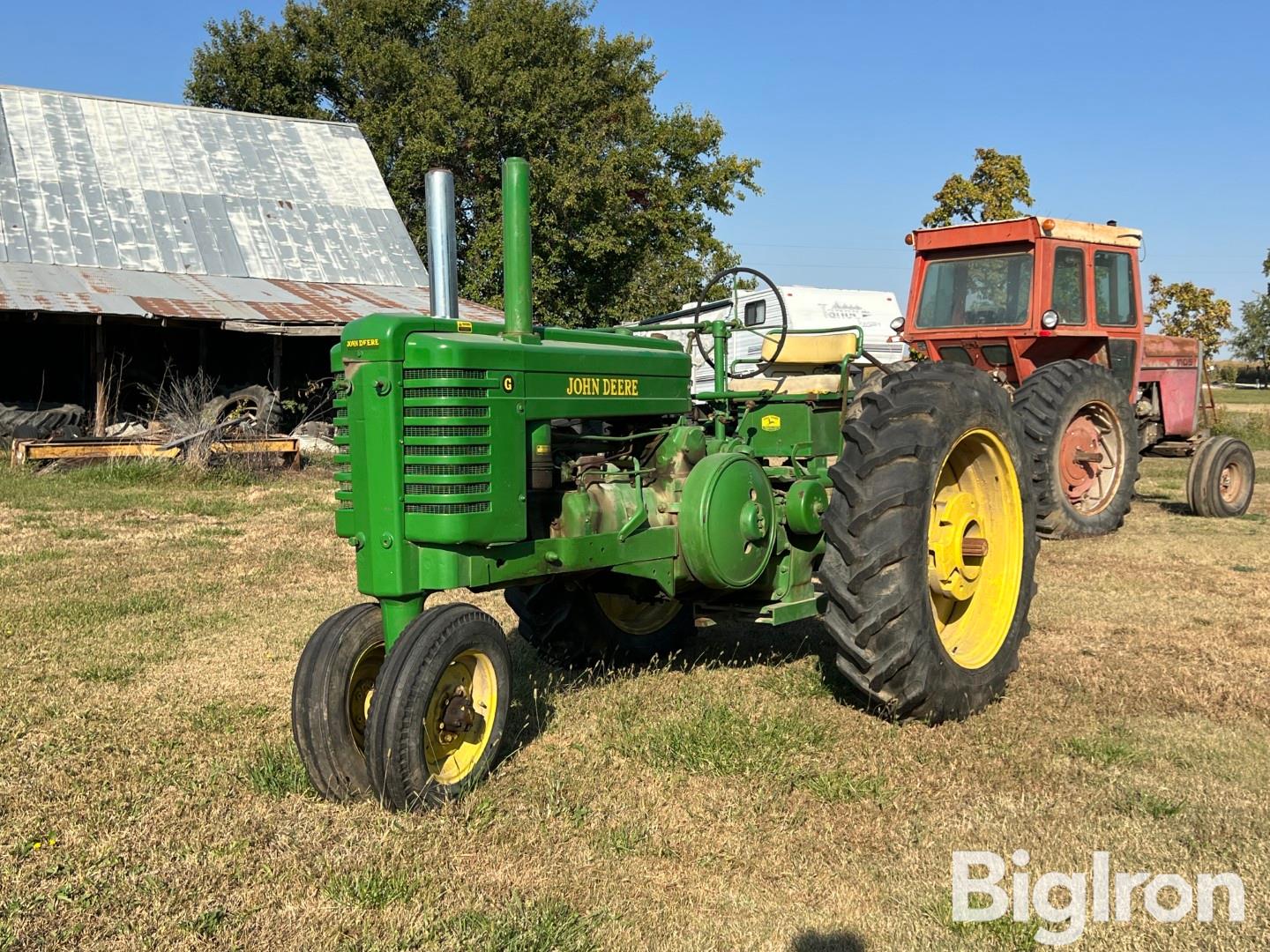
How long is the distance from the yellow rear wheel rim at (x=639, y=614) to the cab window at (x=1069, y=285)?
561 centimetres

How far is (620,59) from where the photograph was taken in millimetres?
30844

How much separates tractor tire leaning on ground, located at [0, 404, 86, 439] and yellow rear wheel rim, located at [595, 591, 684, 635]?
12326mm

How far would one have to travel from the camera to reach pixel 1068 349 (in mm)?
9914

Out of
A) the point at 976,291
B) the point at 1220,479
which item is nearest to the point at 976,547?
the point at 976,291

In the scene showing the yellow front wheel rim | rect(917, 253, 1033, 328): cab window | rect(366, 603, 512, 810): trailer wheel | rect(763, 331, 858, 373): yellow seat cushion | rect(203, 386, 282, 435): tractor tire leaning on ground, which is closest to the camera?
rect(366, 603, 512, 810): trailer wheel

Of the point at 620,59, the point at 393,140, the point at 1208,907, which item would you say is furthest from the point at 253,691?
the point at 620,59

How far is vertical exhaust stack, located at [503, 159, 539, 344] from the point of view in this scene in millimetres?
4027

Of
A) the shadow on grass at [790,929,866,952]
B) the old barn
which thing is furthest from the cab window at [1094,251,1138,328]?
the old barn

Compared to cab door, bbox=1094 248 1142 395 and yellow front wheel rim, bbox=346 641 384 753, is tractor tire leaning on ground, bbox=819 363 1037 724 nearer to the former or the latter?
yellow front wheel rim, bbox=346 641 384 753

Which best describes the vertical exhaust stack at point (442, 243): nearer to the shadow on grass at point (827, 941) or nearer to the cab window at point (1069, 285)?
the shadow on grass at point (827, 941)

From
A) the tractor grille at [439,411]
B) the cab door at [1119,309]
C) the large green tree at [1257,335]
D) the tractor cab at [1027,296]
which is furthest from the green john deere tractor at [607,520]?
the large green tree at [1257,335]

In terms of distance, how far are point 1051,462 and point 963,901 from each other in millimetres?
6327

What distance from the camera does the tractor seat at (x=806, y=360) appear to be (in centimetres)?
579

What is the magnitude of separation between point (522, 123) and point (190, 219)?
36.4ft
